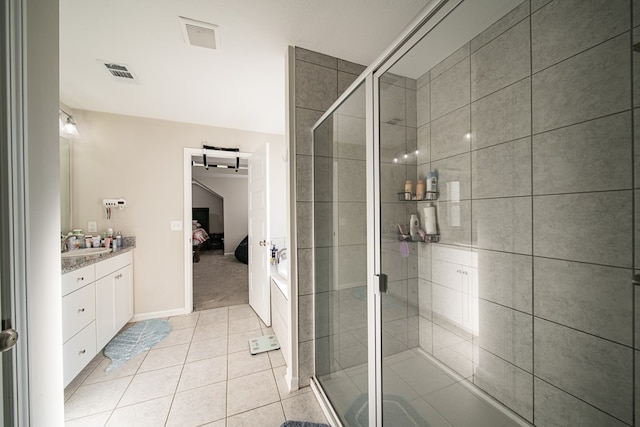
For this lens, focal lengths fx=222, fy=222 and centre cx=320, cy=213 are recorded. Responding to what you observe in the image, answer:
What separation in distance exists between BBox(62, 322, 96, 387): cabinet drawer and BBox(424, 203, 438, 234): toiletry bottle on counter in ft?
8.08

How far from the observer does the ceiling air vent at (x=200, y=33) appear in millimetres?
1412

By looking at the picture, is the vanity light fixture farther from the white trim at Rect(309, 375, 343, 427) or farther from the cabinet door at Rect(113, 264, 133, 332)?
the white trim at Rect(309, 375, 343, 427)

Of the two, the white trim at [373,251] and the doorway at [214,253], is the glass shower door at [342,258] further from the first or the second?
the doorway at [214,253]

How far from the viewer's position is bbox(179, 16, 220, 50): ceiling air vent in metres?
1.41

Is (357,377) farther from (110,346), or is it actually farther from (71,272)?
(110,346)

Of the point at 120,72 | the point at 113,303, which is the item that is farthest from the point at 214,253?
the point at 120,72

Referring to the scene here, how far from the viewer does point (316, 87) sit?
1.69 m

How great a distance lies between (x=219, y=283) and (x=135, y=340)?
6.13 ft

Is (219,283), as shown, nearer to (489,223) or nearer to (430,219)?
(430,219)

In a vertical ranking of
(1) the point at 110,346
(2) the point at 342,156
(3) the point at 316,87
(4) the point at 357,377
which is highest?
(3) the point at 316,87

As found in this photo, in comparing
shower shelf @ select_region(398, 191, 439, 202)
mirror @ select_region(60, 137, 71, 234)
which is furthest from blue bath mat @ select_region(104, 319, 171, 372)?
shower shelf @ select_region(398, 191, 439, 202)

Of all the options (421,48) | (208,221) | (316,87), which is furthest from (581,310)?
(208,221)

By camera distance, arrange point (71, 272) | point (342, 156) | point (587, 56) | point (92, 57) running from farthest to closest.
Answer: point (92, 57), point (71, 272), point (342, 156), point (587, 56)

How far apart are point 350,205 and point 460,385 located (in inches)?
43.8
